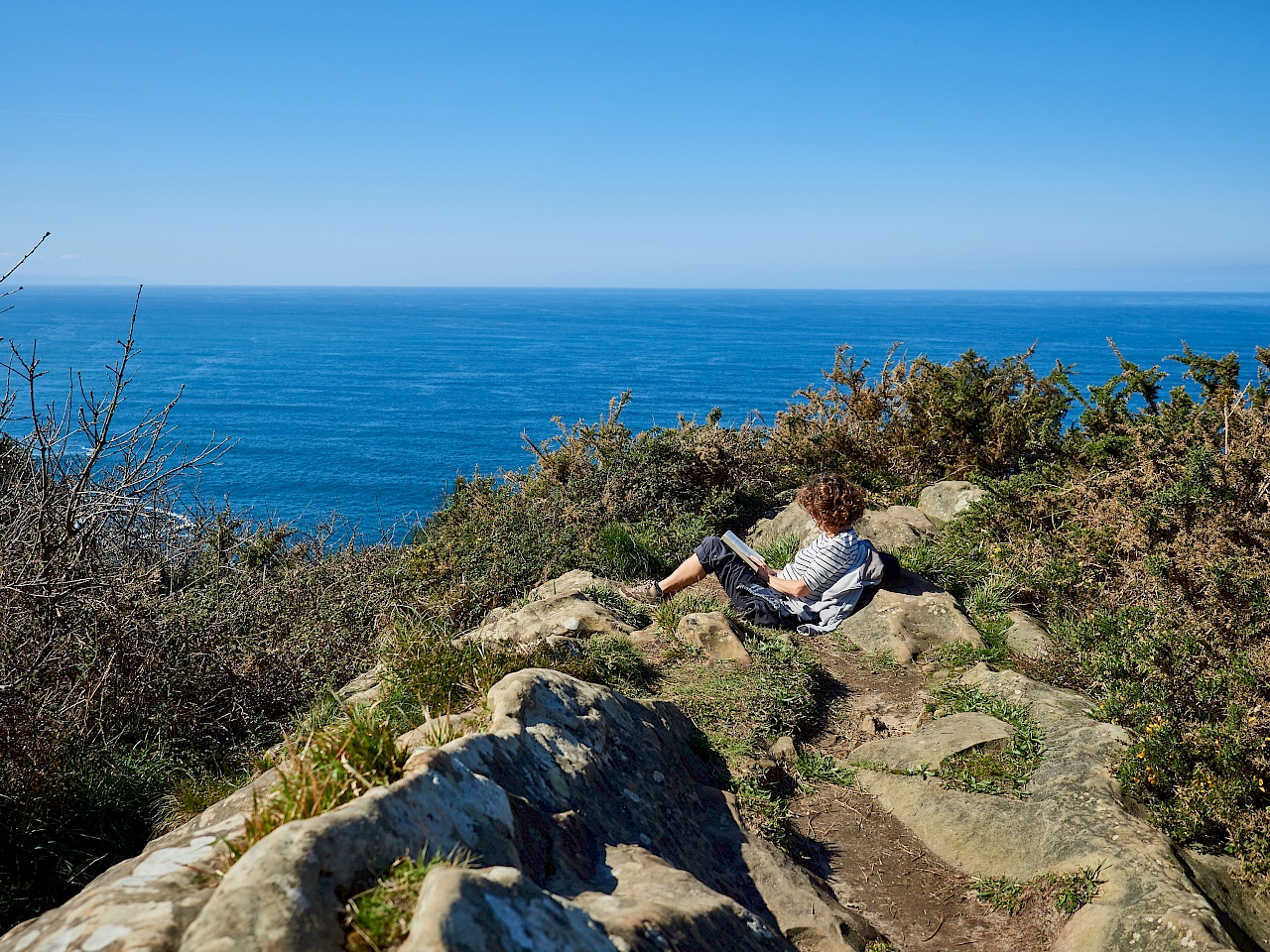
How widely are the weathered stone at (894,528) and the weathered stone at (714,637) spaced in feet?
11.4

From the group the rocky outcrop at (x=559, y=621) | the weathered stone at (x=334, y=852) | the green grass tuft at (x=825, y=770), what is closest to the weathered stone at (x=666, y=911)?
the weathered stone at (x=334, y=852)

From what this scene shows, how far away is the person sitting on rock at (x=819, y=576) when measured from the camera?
7.60 metres

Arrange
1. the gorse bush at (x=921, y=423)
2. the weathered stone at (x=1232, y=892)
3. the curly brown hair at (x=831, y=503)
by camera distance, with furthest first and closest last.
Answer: the gorse bush at (x=921, y=423) < the curly brown hair at (x=831, y=503) < the weathered stone at (x=1232, y=892)

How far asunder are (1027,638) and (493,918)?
624 cm

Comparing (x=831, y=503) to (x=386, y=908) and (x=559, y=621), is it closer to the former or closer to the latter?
(x=559, y=621)

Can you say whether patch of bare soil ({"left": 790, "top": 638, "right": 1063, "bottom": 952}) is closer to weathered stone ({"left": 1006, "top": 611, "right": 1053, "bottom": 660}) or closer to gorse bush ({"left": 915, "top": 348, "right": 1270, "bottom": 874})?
gorse bush ({"left": 915, "top": 348, "right": 1270, "bottom": 874})

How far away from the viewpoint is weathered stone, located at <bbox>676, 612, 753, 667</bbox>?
6555 mm

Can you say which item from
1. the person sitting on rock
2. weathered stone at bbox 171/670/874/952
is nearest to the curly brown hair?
the person sitting on rock

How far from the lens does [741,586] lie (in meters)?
7.70

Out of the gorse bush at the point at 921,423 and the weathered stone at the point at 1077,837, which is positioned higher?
the gorse bush at the point at 921,423

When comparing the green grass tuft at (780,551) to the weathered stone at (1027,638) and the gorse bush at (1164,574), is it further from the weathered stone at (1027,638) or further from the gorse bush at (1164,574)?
the weathered stone at (1027,638)

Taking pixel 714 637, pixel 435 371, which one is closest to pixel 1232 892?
pixel 714 637

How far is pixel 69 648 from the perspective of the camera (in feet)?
20.8

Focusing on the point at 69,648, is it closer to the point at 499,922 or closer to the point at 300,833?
the point at 300,833
